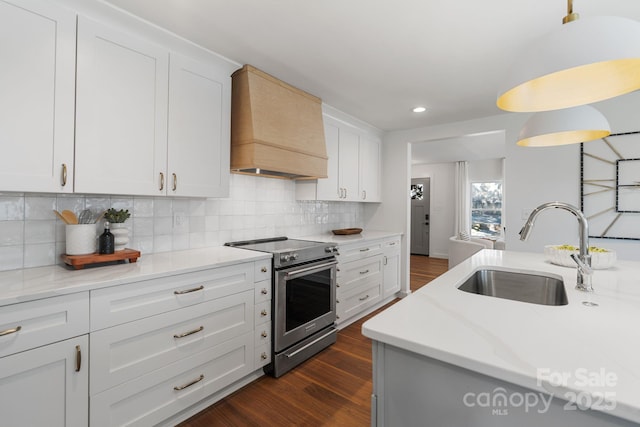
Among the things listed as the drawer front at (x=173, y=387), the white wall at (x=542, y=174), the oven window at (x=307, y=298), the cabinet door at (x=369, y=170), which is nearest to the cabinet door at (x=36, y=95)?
the drawer front at (x=173, y=387)

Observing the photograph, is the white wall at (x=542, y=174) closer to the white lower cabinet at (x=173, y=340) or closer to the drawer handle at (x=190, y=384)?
the white lower cabinet at (x=173, y=340)

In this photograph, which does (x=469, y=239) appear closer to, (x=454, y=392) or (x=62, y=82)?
(x=454, y=392)

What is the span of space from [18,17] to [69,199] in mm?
918

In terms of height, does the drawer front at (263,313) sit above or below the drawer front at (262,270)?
below

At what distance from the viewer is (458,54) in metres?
2.11

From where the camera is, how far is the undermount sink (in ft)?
5.14

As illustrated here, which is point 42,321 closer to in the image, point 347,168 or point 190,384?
point 190,384

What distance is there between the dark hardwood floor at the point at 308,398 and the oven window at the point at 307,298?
0.36 meters

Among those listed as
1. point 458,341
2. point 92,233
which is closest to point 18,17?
point 92,233

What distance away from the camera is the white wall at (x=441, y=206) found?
744cm

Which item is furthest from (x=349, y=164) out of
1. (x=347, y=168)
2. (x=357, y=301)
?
(x=357, y=301)

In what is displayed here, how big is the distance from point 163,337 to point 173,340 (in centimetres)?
6

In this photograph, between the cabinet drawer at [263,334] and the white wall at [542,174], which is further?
the white wall at [542,174]

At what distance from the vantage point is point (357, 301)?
3.22m
